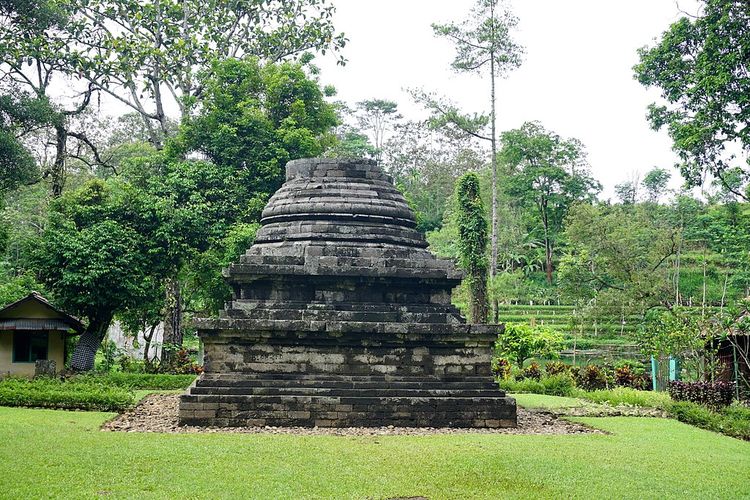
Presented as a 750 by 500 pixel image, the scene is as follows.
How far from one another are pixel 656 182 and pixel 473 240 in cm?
4637

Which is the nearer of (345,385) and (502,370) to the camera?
(345,385)

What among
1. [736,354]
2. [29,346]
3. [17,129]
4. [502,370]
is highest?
[17,129]

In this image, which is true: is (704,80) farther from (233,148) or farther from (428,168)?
(428,168)

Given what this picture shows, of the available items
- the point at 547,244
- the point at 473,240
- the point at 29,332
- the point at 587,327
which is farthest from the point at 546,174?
the point at 29,332

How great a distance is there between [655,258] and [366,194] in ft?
101

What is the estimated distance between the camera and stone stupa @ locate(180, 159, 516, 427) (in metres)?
12.3

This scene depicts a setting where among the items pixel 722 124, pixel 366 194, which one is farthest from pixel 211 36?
pixel 722 124

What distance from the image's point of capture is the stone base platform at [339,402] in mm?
12133

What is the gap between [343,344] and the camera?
42.2 ft

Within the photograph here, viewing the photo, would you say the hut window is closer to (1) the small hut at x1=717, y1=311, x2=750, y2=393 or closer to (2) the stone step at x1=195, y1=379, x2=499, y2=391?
(2) the stone step at x1=195, y1=379, x2=499, y2=391

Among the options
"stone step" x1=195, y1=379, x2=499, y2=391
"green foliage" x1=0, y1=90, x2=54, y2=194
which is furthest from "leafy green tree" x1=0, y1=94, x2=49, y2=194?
"stone step" x1=195, y1=379, x2=499, y2=391

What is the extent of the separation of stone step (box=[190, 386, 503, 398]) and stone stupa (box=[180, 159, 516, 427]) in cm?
2

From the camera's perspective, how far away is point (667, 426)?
13828 mm

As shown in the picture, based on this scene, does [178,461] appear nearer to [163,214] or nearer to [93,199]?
[163,214]
